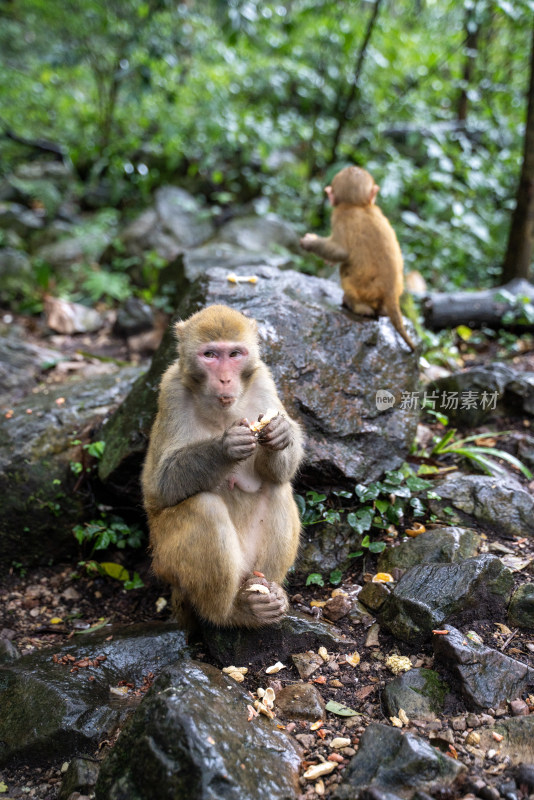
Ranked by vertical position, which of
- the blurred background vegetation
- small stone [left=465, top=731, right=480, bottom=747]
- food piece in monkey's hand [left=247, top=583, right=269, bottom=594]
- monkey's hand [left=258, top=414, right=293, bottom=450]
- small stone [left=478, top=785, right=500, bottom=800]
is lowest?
small stone [left=478, top=785, right=500, bottom=800]

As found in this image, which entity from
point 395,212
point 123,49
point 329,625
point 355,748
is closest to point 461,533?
point 329,625

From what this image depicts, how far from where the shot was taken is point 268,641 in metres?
3.45

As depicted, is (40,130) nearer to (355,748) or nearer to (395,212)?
(395,212)

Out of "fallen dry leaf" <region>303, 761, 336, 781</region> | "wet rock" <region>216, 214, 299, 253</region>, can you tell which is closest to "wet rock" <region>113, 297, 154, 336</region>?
"wet rock" <region>216, 214, 299, 253</region>

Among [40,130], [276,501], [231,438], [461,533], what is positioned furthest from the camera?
[40,130]

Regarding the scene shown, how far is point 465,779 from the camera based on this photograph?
2.47 m

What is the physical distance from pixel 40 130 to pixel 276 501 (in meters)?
11.8

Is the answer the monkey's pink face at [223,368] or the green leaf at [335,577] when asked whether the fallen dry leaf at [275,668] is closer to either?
the green leaf at [335,577]

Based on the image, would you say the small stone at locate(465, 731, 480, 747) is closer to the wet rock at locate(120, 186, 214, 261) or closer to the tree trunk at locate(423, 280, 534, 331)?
the tree trunk at locate(423, 280, 534, 331)

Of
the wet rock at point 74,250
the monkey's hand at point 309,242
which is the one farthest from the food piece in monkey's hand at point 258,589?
the wet rock at point 74,250

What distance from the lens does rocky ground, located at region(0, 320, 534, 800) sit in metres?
2.65

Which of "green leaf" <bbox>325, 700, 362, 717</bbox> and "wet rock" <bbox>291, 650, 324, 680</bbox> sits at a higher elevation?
"wet rock" <bbox>291, 650, 324, 680</bbox>

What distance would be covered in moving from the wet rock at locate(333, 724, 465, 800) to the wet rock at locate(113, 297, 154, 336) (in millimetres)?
5698

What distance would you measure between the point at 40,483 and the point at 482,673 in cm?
330
